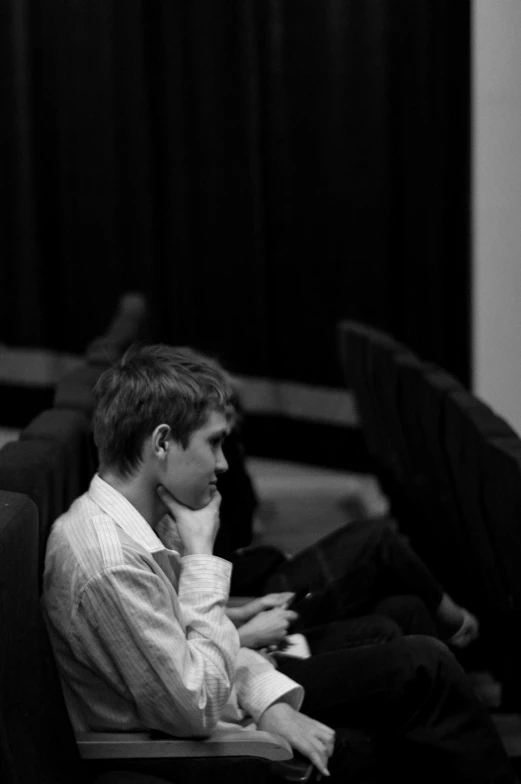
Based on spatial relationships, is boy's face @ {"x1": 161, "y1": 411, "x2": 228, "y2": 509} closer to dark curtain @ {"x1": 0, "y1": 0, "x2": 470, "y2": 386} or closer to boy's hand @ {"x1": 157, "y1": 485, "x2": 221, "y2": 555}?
boy's hand @ {"x1": 157, "y1": 485, "x2": 221, "y2": 555}

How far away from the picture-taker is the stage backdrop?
4008 mm

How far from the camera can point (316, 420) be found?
4.28 m

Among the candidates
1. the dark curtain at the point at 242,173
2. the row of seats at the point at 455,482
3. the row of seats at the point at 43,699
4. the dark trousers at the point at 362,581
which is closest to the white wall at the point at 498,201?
the row of seats at the point at 455,482

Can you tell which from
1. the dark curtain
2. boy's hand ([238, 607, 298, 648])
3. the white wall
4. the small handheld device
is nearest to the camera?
boy's hand ([238, 607, 298, 648])

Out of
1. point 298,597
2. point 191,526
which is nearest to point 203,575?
point 191,526

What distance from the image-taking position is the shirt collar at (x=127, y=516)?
4.25 feet

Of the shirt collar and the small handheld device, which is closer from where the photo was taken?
the shirt collar

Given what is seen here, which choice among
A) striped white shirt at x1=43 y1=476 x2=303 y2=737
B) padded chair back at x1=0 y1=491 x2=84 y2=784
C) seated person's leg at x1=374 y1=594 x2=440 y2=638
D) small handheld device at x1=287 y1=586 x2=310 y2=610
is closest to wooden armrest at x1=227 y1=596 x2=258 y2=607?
small handheld device at x1=287 y1=586 x2=310 y2=610

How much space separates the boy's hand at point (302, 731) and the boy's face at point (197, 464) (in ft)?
0.91

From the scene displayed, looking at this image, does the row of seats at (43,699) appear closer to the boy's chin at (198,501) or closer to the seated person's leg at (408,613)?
the boy's chin at (198,501)

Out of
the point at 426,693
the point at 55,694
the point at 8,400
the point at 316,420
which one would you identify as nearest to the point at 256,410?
the point at 316,420

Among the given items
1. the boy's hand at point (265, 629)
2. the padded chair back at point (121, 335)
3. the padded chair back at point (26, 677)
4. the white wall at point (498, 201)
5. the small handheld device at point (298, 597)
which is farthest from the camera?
the white wall at point (498, 201)

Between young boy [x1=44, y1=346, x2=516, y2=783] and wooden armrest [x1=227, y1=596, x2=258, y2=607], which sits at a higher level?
young boy [x1=44, y1=346, x2=516, y2=783]

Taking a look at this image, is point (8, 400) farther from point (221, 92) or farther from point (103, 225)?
point (221, 92)
